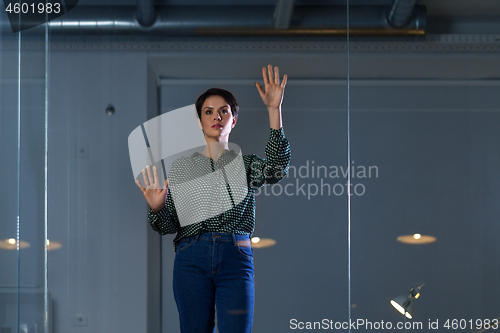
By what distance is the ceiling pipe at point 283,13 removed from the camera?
243 cm

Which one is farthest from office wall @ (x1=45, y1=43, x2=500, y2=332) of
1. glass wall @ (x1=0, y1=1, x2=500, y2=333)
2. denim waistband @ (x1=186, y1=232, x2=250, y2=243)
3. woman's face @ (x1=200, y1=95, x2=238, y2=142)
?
denim waistband @ (x1=186, y1=232, x2=250, y2=243)

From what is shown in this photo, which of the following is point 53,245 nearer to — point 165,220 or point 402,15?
point 165,220

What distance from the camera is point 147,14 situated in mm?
2438

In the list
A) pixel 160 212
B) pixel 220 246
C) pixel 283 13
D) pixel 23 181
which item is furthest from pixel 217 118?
pixel 23 181

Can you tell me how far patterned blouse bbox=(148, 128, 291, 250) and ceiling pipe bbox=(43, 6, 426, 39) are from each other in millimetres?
743

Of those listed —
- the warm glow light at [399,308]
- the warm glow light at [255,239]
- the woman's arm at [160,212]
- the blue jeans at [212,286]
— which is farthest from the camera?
the warm glow light at [399,308]

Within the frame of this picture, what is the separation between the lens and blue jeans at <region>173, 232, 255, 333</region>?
5.50 feet

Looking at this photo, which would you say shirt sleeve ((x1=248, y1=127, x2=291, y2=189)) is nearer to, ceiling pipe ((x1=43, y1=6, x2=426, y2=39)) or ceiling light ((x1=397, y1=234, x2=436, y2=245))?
ceiling pipe ((x1=43, y1=6, x2=426, y2=39))

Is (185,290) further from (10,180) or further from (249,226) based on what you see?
(10,180)

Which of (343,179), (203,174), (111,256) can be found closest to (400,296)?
(343,179)

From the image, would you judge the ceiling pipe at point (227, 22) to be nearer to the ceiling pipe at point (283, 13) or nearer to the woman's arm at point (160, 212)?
the ceiling pipe at point (283, 13)

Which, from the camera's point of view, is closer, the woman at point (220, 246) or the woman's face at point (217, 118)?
the woman at point (220, 246)

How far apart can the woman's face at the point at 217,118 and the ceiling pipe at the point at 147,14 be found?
2.29 feet

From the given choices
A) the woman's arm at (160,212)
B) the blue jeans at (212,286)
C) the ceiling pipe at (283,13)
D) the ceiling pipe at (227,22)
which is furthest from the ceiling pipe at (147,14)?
the blue jeans at (212,286)
